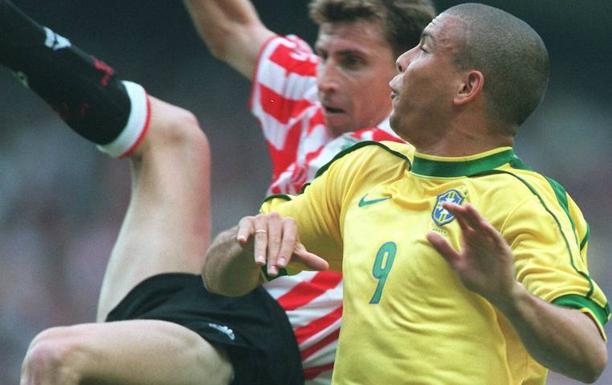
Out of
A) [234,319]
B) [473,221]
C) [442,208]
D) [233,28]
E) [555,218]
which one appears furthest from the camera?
[233,28]

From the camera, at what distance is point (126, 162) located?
22.6 ft

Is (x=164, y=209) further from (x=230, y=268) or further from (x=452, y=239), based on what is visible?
(x=452, y=239)

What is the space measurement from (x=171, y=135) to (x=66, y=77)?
1.20 ft

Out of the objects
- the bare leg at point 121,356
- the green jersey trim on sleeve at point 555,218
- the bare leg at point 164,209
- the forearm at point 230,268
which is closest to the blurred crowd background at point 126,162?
the bare leg at point 164,209

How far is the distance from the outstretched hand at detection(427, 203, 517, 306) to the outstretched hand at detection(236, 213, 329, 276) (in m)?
0.32

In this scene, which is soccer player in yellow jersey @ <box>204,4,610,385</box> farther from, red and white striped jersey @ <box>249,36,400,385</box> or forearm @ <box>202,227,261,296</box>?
red and white striped jersey @ <box>249,36,400,385</box>

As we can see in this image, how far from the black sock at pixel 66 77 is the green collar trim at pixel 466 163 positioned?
137 centimetres

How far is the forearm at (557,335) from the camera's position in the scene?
7.15ft

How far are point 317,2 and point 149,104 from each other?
21.9 inches

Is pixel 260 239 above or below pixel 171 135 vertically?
above

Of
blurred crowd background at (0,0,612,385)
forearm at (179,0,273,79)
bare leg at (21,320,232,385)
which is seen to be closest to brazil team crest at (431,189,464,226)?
bare leg at (21,320,232,385)

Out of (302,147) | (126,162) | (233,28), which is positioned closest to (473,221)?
(302,147)

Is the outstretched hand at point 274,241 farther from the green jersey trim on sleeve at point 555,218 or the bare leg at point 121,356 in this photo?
the bare leg at point 121,356

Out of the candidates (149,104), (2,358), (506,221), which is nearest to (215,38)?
(149,104)
